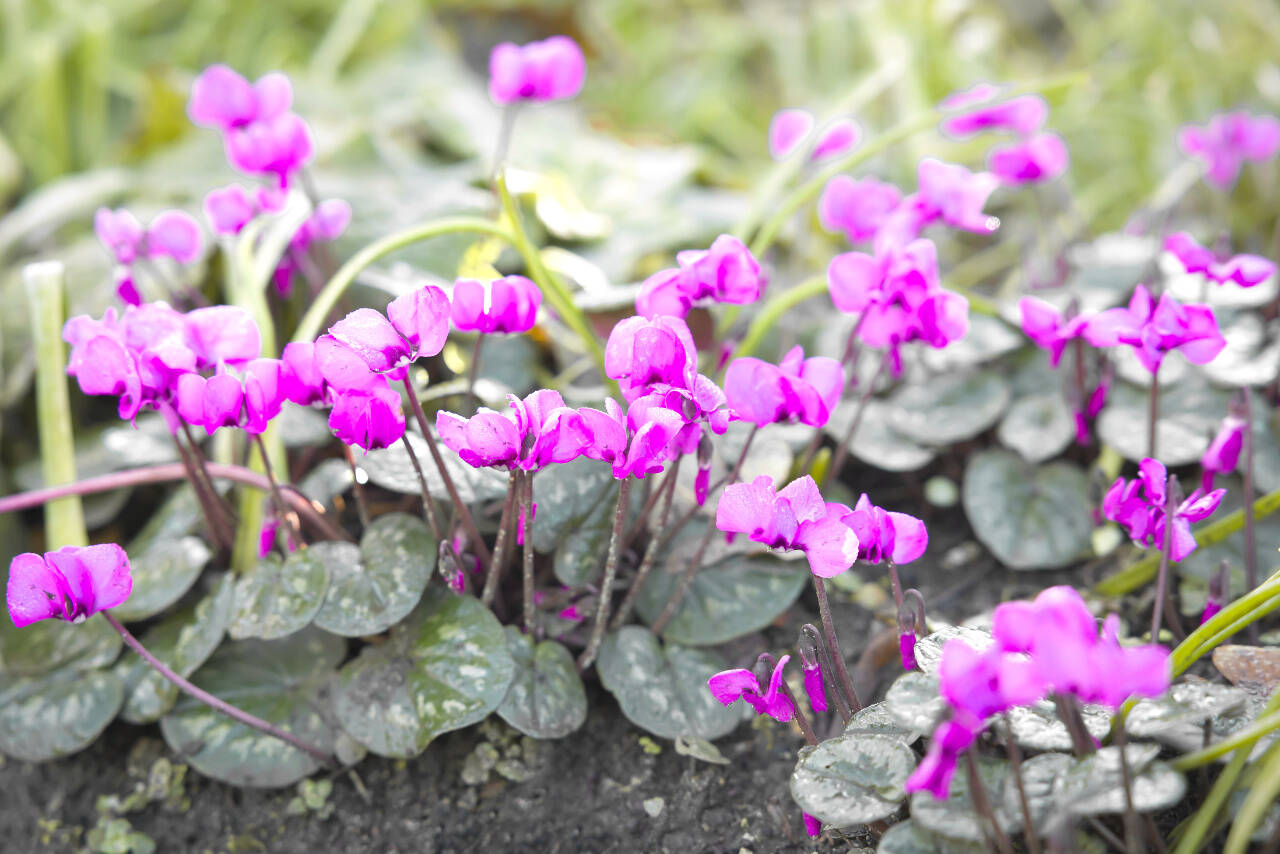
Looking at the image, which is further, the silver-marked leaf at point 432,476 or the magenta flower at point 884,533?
the silver-marked leaf at point 432,476

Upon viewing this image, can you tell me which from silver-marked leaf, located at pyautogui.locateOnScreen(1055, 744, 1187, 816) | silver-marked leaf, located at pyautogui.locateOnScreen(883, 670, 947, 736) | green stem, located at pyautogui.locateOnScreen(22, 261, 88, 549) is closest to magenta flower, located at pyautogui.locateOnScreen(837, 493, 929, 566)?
silver-marked leaf, located at pyautogui.locateOnScreen(883, 670, 947, 736)

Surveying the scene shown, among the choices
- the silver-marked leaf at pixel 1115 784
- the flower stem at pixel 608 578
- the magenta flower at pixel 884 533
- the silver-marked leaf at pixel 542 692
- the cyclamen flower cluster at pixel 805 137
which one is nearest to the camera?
the silver-marked leaf at pixel 1115 784

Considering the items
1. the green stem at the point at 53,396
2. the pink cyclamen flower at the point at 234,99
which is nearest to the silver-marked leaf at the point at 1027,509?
the pink cyclamen flower at the point at 234,99

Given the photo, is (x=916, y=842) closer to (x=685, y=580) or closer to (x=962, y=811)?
(x=962, y=811)

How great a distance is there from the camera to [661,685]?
1.17 metres

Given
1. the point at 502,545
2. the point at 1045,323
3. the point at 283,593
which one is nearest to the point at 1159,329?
the point at 1045,323

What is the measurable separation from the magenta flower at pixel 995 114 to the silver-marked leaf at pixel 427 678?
110cm

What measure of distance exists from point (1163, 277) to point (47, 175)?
8.40 feet

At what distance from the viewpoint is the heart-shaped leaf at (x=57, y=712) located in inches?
47.8

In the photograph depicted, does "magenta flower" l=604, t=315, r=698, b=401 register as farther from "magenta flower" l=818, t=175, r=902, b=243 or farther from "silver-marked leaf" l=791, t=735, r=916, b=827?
"magenta flower" l=818, t=175, r=902, b=243

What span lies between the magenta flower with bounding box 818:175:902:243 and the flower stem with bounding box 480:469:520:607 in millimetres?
710

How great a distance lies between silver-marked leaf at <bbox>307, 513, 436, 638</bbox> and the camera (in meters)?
1.11

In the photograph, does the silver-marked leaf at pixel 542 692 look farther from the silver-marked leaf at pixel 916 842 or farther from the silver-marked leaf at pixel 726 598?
the silver-marked leaf at pixel 916 842

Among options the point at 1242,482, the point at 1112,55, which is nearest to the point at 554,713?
the point at 1242,482
